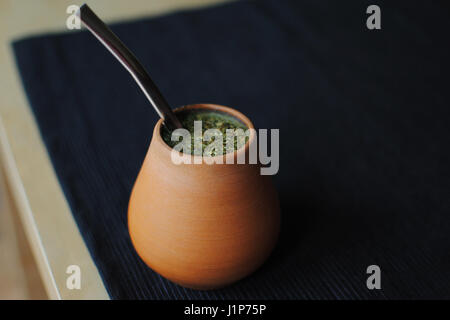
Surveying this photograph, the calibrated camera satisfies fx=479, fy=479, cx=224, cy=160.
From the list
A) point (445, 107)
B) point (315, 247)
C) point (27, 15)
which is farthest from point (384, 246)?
point (27, 15)

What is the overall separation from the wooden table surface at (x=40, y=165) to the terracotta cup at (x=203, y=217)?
0.11 m

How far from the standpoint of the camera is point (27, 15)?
3.20 feet

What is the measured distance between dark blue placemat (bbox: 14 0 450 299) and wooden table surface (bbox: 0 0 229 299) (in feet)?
0.05

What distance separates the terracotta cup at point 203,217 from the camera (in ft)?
1.43

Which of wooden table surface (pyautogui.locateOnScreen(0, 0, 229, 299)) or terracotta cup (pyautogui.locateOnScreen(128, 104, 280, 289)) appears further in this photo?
wooden table surface (pyautogui.locateOnScreen(0, 0, 229, 299))

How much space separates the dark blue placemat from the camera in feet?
1.77

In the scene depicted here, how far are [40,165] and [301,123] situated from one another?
1.28 feet

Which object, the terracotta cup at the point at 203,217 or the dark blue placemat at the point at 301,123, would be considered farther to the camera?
the dark blue placemat at the point at 301,123

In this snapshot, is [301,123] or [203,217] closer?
[203,217]

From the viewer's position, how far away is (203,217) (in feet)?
1.46

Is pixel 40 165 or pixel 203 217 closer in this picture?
pixel 203 217

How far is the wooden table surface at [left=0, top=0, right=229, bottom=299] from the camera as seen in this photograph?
1.81 feet

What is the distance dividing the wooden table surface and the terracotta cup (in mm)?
109

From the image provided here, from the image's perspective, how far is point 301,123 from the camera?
0.75 meters
